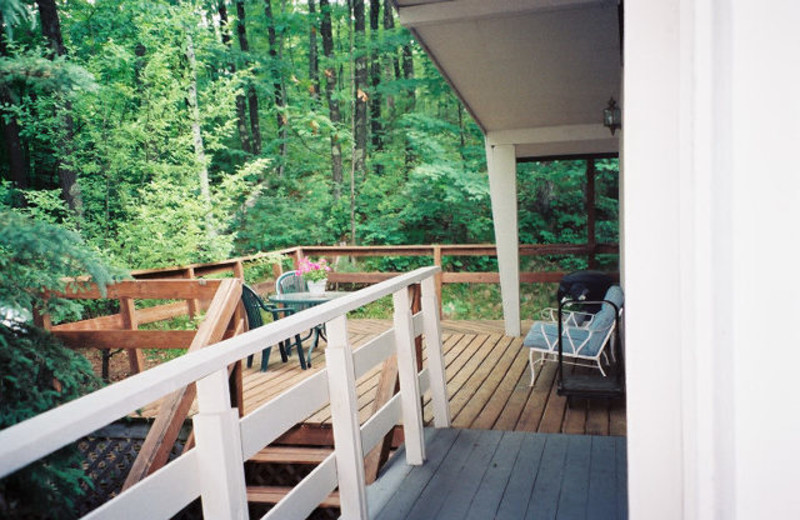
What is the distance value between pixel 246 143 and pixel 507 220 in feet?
29.2

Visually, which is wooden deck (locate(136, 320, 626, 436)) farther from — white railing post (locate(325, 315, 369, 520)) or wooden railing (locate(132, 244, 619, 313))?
white railing post (locate(325, 315, 369, 520))

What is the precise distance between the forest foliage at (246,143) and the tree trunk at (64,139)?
0.09 ft

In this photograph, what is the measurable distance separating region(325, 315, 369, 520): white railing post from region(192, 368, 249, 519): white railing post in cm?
73

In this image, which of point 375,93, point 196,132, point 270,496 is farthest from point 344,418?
point 375,93

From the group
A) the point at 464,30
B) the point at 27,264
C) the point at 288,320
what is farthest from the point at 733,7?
the point at 464,30

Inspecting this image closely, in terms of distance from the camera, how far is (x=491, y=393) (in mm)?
4570

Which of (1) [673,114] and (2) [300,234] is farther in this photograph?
(2) [300,234]

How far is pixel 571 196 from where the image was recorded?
11930 mm

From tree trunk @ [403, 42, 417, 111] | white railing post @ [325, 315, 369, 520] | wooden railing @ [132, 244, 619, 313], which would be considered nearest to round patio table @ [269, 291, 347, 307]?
wooden railing @ [132, 244, 619, 313]

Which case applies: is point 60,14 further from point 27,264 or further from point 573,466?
point 573,466

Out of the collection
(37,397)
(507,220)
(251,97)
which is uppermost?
(251,97)

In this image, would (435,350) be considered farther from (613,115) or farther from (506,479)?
(613,115)

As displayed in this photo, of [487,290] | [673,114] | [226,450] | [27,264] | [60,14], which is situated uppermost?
[60,14]

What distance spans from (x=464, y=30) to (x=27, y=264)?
237 cm
